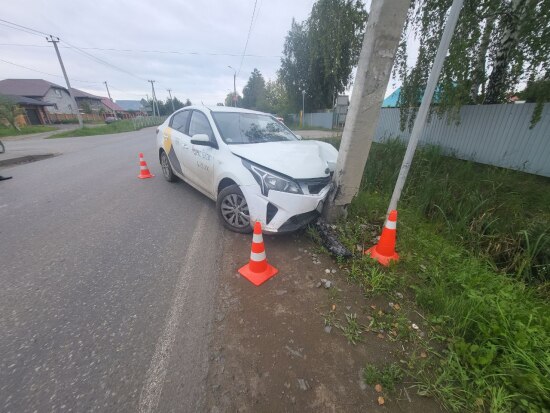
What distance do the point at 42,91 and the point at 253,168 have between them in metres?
49.8

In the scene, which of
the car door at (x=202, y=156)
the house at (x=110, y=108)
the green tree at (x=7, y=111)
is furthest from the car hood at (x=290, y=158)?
the house at (x=110, y=108)

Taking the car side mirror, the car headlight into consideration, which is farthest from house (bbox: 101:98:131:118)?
the car headlight

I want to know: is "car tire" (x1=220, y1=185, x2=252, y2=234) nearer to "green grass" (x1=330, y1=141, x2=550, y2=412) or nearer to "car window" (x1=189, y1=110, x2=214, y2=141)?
"car window" (x1=189, y1=110, x2=214, y2=141)

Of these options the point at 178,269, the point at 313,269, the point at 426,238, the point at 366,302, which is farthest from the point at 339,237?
the point at 178,269

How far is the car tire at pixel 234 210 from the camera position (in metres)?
3.07

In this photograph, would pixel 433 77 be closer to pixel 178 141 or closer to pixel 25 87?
pixel 178 141

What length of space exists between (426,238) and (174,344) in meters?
3.22

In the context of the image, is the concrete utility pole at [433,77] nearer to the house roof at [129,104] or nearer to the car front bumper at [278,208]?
the car front bumper at [278,208]

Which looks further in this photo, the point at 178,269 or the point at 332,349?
the point at 178,269

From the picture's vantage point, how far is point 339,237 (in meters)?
3.07

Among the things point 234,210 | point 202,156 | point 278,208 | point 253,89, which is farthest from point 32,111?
point 278,208

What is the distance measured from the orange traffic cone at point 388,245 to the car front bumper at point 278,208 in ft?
2.86

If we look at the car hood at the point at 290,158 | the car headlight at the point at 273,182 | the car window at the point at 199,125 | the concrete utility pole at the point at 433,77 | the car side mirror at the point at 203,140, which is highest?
the concrete utility pole at the point at 433,77

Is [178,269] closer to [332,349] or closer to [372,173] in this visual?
[332,349]
